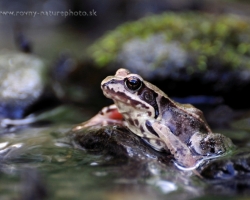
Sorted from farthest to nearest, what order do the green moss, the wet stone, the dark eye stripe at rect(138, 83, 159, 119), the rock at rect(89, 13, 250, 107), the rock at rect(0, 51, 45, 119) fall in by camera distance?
the green moss, the rock at rect(89, 13, 250, 107), the rock at rect(0, 51, 45, 119), the dark eye stripe at rect(138, 83, 159, 119), the wet stone

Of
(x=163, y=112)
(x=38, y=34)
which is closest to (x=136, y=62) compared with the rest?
(x=163, y=112)

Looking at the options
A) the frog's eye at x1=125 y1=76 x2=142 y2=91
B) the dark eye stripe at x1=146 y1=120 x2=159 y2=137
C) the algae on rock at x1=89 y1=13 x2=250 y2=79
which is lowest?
the dark eye stripe at x1=146 y1=120 x2=159 y2=137

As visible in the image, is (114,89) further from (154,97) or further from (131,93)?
(154,97)

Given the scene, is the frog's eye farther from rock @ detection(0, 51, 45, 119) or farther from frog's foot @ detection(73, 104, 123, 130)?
rock @ detection(0, 51, 45, 119)

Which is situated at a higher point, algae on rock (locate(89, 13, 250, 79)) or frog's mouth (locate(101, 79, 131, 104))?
algae on rock (locate(89, 13, 250, 79))

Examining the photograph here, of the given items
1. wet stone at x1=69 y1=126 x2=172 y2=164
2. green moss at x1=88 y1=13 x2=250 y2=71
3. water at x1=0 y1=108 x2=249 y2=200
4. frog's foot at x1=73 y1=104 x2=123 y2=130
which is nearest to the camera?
water at x1=0 y1=108 x2=249 y2=200

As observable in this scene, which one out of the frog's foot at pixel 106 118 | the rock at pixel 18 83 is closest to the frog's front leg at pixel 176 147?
the frog's foot at pixel 106 118

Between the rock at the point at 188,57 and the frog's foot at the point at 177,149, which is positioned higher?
the rock at the point at 188,57

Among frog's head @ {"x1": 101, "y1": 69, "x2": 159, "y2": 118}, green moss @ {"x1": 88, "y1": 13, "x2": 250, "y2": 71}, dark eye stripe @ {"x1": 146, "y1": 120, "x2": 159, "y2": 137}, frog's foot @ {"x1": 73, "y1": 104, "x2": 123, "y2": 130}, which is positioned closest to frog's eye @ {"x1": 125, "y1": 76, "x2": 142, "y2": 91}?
frog's head @ {"x1": 101, "y1": 69, "x2": 159, "y2": 118}

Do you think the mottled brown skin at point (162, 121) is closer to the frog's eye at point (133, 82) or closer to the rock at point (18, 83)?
the frog's eye at point (133, 82)

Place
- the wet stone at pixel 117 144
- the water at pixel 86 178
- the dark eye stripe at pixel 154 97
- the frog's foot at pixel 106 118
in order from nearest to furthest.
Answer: the water at pixel 86 178, the wet stone at pixel 117 144, the dark eye stripe at pixel 154 97, the frog's foot at pixel 106 118
